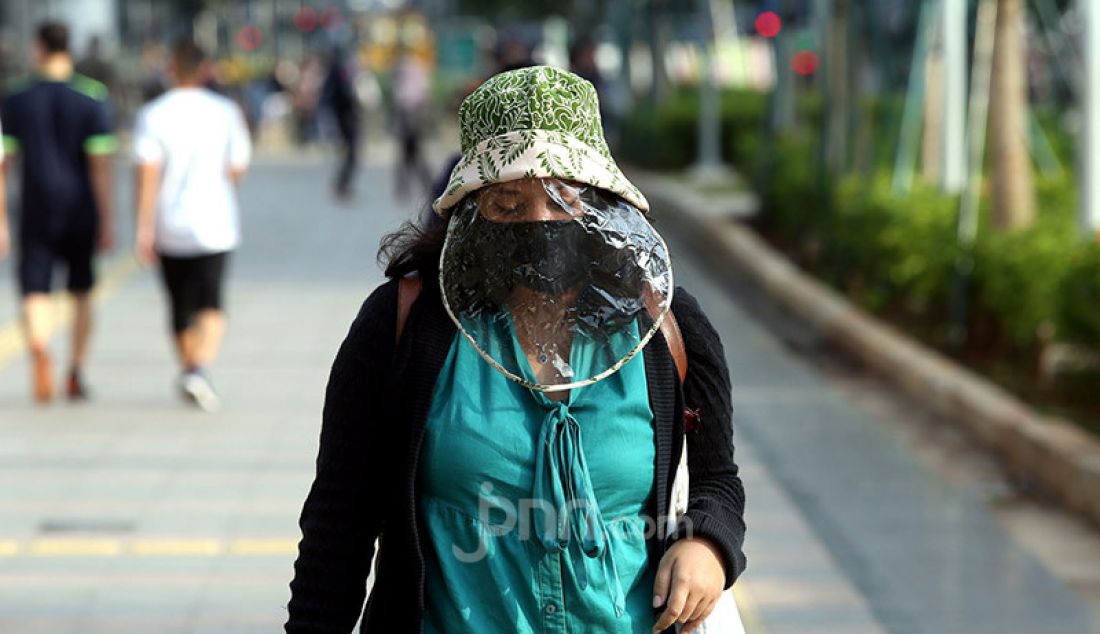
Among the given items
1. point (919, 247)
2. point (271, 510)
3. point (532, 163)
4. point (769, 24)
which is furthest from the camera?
point (769, 24)

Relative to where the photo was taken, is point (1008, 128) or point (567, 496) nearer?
point (567, 496)

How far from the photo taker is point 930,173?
15109 mm

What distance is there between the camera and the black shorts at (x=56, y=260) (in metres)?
8.87

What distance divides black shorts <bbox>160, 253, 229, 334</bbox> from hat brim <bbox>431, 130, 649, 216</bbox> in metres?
6.53

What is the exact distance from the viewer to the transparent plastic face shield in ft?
7.98

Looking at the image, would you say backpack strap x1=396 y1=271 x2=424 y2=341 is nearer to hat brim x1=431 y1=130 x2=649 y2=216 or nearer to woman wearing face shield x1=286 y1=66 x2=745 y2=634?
woman wearing face shield x1=286 y1=66 x2=745 y2=634

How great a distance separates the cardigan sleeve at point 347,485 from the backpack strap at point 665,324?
1cm

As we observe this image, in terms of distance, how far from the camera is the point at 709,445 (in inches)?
103

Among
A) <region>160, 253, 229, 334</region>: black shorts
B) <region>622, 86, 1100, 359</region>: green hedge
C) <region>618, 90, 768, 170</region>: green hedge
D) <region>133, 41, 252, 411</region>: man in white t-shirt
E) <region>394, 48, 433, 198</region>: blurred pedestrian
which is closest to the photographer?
<region>622, 86, 1100, 359</region>: green hedge

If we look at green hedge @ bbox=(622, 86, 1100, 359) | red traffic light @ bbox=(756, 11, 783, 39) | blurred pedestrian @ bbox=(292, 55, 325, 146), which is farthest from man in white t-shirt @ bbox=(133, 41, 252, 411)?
blurred pedestrian @ bbox=(292, 55, 325, 146)

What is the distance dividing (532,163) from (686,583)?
587 millimetres

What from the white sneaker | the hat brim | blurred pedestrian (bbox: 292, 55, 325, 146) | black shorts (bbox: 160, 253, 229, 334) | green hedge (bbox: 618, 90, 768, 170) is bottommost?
blurred pedestrian (bbox: 292, 55, 325, 146)

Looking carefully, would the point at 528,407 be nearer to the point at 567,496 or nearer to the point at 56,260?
the point at 567,496

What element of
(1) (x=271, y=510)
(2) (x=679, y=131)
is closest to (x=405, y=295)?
(1) (x=271, y=510)
